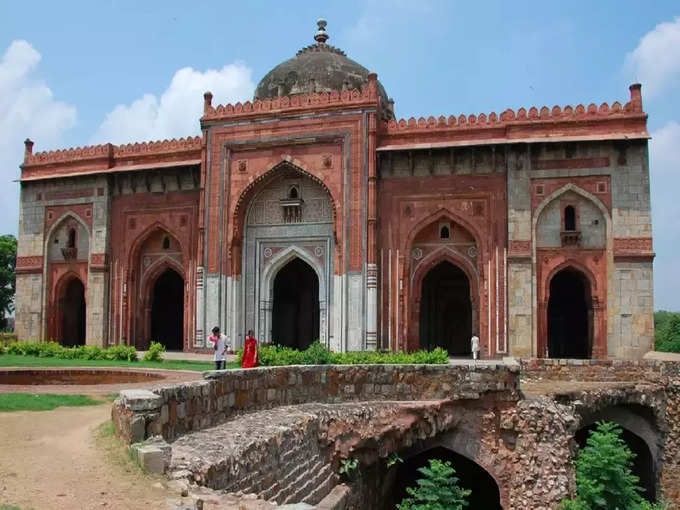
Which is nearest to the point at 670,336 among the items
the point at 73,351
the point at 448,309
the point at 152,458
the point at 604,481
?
the point at 448,309

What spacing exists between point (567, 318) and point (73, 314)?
1615cm

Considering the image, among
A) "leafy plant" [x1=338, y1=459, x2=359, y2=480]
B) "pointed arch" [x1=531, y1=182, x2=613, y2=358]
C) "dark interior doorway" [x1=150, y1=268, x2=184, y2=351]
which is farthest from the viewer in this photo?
"dark interior doorway" [x1=150, y1=268, x2=184, y2=351]

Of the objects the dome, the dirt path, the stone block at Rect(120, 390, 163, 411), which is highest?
the dome

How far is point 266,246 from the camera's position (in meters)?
19.9

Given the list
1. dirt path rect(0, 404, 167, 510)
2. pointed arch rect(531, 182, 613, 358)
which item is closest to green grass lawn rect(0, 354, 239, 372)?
dirt path rect(0, 404, 167, 510)

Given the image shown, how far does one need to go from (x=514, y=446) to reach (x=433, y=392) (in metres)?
1.38

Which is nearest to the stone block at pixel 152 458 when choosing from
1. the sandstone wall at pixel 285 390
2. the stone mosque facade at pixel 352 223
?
the sandstone wall at pixel 285 390

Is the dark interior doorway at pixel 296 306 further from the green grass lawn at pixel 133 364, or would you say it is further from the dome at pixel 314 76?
the green grass lawn at pixel 133 364

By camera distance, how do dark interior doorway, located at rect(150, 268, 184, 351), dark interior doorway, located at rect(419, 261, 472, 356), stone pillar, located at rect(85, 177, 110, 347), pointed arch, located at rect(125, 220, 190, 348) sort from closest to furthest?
1. pointed arch, located at rect(125, 220, 190, 348)
2. stone pillar, located at rect(85, 177, 110, 347)
3. dark interior doorway, located at rect(419, 261, 472, 356)
4. dark interior doorway, located at rect(150, 268, 184, 351)

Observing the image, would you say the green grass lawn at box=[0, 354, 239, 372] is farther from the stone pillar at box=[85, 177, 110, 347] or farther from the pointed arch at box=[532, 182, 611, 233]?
the pointed arch at box=[532, 182, 611, 233]

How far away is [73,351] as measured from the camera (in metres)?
16.9

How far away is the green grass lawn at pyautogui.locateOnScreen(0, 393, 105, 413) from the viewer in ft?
23.4

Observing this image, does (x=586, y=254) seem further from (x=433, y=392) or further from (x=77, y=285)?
(x=77, y=285)

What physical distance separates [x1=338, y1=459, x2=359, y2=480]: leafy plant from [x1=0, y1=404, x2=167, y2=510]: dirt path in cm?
306
